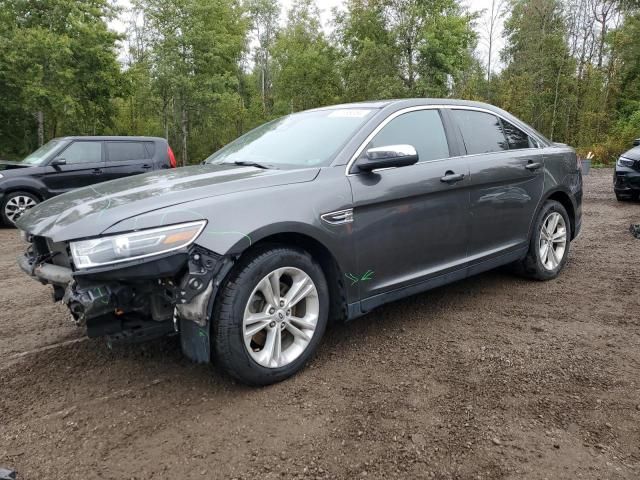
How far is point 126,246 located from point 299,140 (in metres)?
1.60

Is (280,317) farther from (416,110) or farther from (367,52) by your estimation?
(367,52)

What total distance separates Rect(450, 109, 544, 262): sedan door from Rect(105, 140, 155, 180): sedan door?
282 inches

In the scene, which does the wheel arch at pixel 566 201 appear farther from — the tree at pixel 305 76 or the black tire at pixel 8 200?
the tree at pixel 305 76

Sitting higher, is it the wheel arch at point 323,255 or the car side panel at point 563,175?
the car side panel at point 563,175

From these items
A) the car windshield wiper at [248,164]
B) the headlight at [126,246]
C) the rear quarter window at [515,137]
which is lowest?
the headlight at [126,246]

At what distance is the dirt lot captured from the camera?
86.6 inches

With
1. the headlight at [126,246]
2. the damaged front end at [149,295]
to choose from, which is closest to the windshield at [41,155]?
the damaged front end at [149,295]

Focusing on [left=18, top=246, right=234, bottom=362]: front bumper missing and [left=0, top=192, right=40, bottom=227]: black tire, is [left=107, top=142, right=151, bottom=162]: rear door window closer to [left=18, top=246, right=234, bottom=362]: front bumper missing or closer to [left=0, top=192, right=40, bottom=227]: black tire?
[left=0, top=192, right=40, bottom=227]: black tire

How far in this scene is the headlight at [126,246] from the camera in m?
2.38

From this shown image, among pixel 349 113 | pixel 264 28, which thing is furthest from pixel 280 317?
pixel 264 28

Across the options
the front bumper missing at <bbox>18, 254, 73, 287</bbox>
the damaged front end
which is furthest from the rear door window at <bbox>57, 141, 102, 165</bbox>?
the damaged front end

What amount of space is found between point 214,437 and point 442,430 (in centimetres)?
109

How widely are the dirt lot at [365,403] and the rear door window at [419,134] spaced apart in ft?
4.15

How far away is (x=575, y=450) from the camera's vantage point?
2.25 meters
